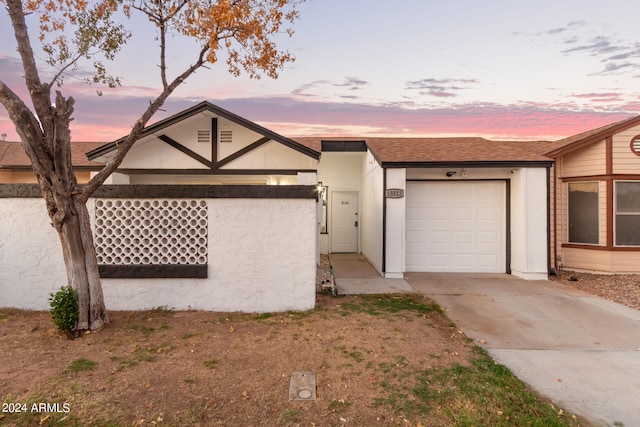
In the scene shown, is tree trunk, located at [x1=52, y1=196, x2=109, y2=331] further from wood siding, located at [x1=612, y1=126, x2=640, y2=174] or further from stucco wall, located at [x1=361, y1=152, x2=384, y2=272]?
wood siding, located at [x1=612, y1=126, x2=640, y2=174]

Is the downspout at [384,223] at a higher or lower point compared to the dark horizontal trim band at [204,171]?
lower

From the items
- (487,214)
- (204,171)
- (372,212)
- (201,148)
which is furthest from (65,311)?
(487,214)

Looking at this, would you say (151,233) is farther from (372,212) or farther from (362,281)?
(372,212)

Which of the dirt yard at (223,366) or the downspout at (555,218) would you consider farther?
the downspout at (555,218)

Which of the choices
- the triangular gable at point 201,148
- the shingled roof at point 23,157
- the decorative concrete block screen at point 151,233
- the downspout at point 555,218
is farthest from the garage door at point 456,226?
the shingled roof at point 23,157

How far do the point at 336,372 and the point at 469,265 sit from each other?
22.7 ft

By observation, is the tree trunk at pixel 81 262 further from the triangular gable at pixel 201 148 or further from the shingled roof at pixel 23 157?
the shingled roof at pixel 23 157

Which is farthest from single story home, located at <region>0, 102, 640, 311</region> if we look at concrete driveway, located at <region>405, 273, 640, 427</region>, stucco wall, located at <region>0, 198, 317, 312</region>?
concrete driveway, located at <region>405, 273, 640, 427</region>

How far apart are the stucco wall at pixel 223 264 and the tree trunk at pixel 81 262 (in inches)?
36.1

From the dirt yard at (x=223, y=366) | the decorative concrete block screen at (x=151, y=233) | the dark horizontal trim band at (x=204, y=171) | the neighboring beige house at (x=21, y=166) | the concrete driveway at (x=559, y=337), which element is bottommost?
the concrete driveway at (x=559, y=337)

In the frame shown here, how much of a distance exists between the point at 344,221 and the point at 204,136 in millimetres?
6771

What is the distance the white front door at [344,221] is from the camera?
12.9 meters

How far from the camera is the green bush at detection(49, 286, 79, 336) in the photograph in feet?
13.8

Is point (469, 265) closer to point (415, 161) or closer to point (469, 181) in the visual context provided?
point (469, 181)
